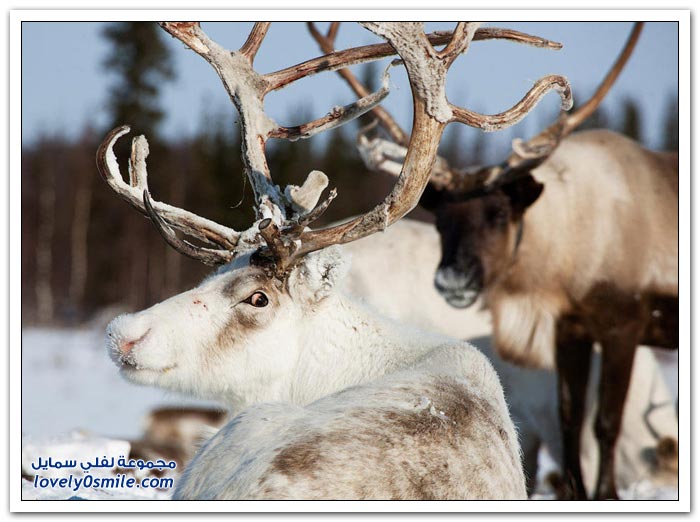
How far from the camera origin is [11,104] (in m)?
4.79

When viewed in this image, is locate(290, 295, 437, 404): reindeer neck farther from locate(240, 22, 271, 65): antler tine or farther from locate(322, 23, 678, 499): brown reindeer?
locate(322, 23, 678, 499): brown reindeer

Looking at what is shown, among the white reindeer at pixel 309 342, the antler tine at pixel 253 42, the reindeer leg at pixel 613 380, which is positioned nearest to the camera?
the white reindeer at pixel 309 342

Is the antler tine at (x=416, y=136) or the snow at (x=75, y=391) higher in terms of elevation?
the antler tine at (x=416, y=136)

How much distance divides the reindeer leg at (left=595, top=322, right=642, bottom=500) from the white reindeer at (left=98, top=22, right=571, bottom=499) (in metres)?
3.30

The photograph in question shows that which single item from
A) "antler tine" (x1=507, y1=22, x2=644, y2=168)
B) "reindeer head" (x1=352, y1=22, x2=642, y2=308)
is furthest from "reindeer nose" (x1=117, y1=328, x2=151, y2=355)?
"antler tine" (x1=507, y1=22, x2=644, y2=168)

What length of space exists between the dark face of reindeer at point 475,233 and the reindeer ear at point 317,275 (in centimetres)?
310

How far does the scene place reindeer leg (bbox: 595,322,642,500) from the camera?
7.12 meters

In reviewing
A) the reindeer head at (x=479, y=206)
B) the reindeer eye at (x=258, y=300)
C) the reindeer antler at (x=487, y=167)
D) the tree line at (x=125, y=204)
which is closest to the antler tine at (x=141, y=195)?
the reindeer eye at (x=258, y=300)

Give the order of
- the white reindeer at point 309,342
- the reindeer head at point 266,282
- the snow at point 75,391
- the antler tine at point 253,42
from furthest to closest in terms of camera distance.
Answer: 1. the snow at point 75,391
2. the antler tine at point 253,42
3. the reindeer head at point 266,282
4. the white reindeer at point 309,342

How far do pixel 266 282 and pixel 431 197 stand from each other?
3.81m

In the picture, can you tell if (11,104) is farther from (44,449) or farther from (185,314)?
(44,449)

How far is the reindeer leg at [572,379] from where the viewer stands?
7246 millimetres

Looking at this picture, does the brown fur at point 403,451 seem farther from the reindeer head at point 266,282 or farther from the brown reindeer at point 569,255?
the brown reindeer at point 569,255
